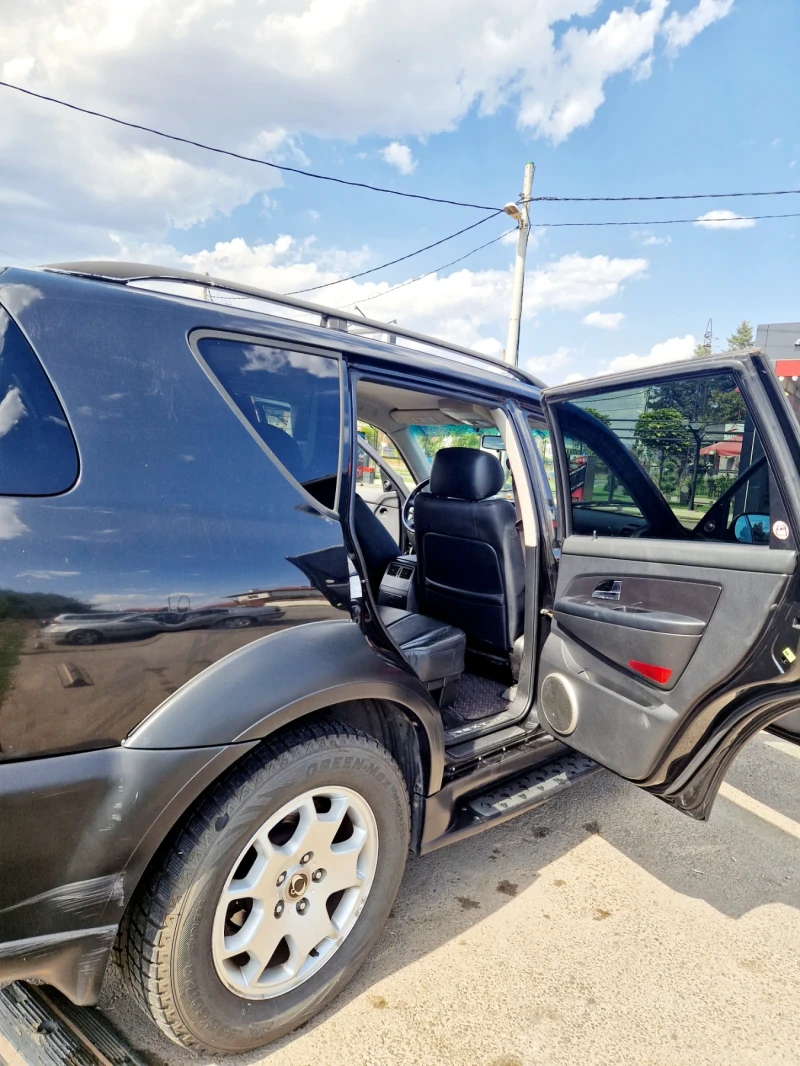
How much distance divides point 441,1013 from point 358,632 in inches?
44.2

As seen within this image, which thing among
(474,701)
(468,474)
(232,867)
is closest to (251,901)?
(232,867)

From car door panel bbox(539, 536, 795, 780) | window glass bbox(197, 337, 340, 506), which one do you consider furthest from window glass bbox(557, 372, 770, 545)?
window glass bbox(197, 337, 340, 506)

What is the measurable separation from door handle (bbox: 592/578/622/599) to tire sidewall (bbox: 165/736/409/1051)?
3.23ft

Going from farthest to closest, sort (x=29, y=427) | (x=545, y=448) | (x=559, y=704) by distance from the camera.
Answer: (x=545, y=448) → (x=559, y=704) → (x=29, y=427)

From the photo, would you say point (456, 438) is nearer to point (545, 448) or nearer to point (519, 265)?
point (545, 448)

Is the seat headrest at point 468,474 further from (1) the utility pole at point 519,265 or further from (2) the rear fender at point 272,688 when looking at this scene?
(1) the utility pole at point 519,265

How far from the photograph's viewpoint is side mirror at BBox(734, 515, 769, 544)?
1853mm

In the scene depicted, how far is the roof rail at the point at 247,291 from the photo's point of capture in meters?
1.58

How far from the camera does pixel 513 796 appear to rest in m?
2.36

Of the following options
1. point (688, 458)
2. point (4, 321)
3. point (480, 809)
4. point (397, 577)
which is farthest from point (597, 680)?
point (4, 321)

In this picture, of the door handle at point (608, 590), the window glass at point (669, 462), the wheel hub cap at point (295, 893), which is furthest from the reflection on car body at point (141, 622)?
the window glass at point (669, 462)

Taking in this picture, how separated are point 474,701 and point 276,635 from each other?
161cm

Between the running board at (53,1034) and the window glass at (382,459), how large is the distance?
300 centimetres

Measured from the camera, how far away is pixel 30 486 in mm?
1227
